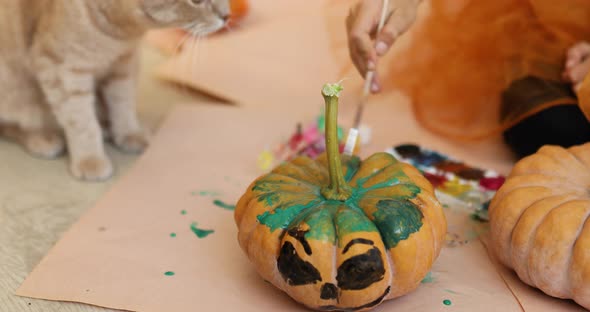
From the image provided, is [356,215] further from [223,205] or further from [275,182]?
[223,205]

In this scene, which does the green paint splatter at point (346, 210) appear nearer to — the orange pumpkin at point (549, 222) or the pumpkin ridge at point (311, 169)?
the pumpkin ridge at point (311, 169)

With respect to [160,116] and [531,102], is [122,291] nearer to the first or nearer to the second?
[160,116]

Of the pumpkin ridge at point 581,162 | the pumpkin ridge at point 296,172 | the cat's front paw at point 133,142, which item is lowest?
the cat's front paw at point 133,142

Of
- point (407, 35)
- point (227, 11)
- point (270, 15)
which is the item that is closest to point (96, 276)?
point (227, 11)

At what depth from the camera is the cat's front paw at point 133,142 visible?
4.25 feet

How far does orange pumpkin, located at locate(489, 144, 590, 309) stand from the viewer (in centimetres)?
75

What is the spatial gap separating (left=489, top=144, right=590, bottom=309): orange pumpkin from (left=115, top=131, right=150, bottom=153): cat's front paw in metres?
0.77

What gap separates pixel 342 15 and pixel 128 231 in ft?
2.14

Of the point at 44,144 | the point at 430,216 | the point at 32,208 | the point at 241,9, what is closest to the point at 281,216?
the point at 430,216

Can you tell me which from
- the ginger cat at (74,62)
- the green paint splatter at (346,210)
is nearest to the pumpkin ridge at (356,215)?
the green paint splatter at (346,210)

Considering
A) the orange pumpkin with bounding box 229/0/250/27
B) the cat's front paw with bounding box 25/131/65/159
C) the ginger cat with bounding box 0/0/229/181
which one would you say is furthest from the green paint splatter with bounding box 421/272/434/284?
the orange pumpkin with bounding box 229/0/250/27

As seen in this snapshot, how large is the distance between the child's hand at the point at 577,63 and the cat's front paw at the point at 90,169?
3.18 feet

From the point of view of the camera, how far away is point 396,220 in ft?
2.36

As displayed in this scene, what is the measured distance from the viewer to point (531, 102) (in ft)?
3.89
